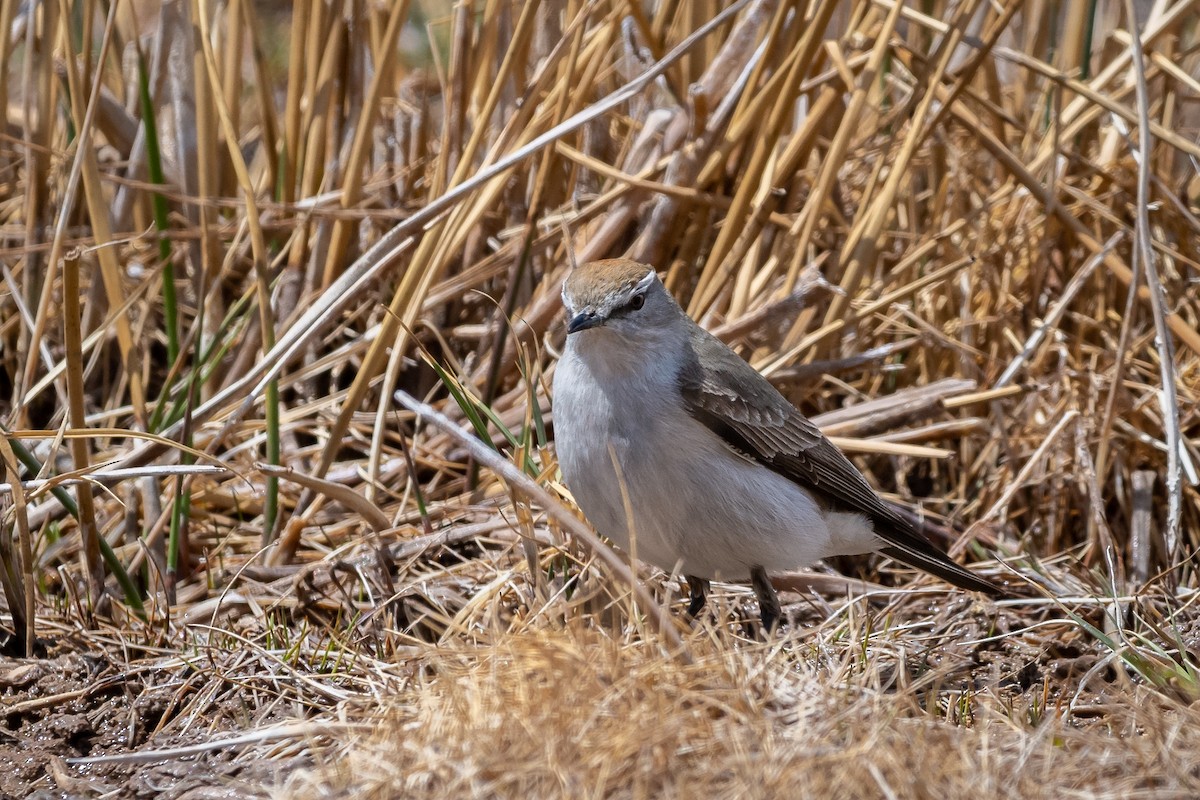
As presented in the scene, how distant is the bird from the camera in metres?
4.05

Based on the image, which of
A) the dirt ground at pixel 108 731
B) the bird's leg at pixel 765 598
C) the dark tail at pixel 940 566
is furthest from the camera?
the dark tail at pixel 940 566

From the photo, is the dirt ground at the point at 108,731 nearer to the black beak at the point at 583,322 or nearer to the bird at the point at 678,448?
the bird at the point at 678,448

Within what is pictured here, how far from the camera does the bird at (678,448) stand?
405 cm

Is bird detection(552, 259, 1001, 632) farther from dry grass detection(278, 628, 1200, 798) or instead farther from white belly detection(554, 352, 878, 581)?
dry grass detection(278, 628, 1200, 798)

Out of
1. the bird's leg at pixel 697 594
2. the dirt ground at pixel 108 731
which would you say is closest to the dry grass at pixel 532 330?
the dirt ground at pixel 108 731

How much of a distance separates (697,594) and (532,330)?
1150 mm

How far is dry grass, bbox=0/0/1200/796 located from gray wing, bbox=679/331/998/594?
26 centimetres

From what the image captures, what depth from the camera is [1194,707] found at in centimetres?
318

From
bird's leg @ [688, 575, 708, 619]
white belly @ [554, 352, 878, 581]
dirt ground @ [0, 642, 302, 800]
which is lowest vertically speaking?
dirt ground @ [0, 642, 302, 800]

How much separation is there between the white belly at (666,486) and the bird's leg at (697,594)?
0.27 m

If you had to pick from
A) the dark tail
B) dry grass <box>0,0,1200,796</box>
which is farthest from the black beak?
the dark tail

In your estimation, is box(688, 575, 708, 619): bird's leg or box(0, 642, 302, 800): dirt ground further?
box(688, 575, 708, 619): bird's leg

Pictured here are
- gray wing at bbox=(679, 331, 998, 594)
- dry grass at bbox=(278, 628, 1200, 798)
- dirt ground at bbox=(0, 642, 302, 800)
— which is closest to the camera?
dry grass at bbox=(278, 628, 1200, 798)

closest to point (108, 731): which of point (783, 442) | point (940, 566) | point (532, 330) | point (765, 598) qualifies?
point (532, 330)
